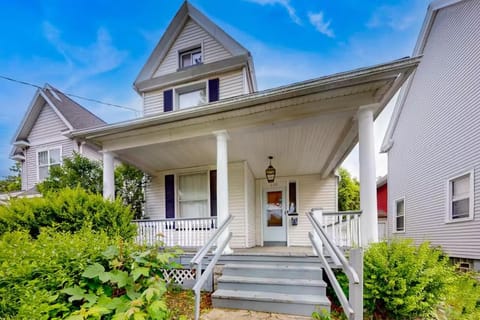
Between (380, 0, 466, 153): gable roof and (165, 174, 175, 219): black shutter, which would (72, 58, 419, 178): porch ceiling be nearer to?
(165, 174, 175, 219): black shutter

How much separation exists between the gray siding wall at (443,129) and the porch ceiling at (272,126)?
10.9 feet

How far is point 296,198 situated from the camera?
8.29m

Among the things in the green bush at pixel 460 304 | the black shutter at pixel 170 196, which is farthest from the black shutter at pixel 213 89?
the green bush at pixel 460 304

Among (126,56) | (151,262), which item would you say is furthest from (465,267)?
(126,56)

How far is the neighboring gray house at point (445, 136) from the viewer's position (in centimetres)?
639

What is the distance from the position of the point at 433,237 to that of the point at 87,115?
15.9m

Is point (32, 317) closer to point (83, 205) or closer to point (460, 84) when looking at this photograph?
point (83, 205)

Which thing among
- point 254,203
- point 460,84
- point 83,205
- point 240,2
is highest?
point 240,2

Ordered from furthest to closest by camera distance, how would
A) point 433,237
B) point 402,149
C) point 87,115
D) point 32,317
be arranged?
1. point 87,115
2. point 402,149
3. point 433,237
4. point 32,317

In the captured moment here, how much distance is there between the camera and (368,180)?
4.05m

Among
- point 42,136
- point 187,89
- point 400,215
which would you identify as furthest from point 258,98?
point 42,136

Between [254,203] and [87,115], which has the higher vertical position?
[87,115]

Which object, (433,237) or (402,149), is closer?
(433,237)

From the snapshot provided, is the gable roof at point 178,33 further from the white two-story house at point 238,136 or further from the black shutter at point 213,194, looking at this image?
the black shutter at point 213,194
